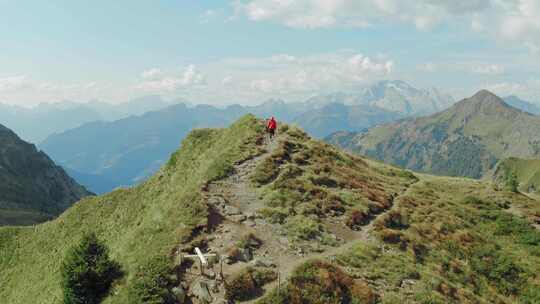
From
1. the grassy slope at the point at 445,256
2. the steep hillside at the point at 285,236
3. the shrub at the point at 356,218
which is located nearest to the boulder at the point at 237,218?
the steep hillside at the point at 285,236

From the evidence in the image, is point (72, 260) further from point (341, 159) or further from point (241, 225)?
point (341, 159)

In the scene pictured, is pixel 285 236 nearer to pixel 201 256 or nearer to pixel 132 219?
pixel 201 256

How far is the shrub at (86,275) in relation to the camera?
24.7 m

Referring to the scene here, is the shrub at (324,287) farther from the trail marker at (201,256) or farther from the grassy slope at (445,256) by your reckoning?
the trail marker at (201,256)

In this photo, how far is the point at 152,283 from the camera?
20.5 meters

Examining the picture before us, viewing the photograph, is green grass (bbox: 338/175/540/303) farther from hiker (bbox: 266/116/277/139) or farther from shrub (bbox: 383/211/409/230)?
hiker (bbox: 266/116/277/139)

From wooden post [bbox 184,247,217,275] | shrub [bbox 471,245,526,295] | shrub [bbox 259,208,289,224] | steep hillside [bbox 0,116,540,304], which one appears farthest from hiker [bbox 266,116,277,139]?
wooden post [bbox 184,247,217,275]

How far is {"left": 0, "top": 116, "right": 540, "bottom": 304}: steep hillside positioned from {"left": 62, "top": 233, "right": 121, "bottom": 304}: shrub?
4.56 feet

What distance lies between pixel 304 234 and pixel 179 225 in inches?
336

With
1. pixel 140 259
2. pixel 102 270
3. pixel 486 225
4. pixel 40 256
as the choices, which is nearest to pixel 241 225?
pixel 140 259

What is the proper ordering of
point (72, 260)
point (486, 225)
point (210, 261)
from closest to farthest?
point (210, 261) → point (72, 260) → point (486, 225)

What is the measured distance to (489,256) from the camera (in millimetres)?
35219

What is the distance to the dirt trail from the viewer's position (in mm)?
24578

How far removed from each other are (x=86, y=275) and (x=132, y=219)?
18.5 m
